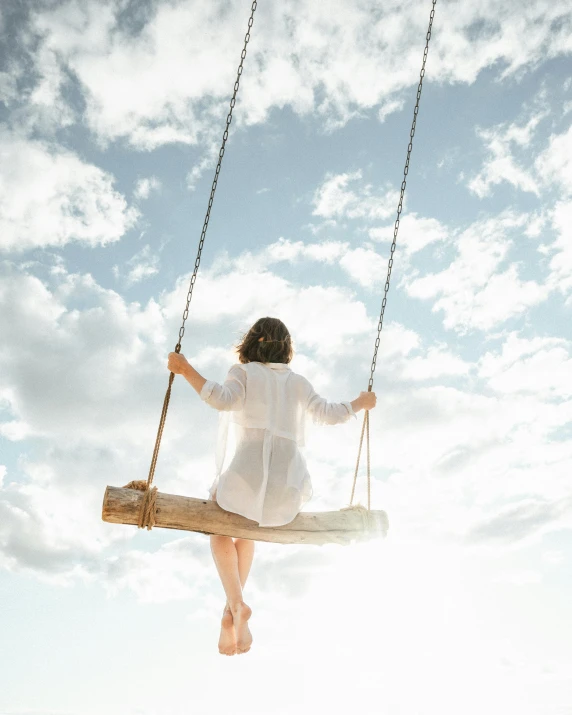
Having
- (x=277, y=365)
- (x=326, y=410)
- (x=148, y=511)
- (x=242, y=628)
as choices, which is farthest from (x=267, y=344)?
(x=242, y=628)

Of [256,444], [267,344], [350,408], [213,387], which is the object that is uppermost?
[267,344]

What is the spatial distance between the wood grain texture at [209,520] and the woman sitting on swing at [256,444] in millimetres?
69

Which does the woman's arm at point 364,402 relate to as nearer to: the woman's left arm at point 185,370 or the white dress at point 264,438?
the white dress at point 264,438

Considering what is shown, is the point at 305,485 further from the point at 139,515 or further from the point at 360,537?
the point at 139,515

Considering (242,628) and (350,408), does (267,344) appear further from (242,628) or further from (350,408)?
(242,628)

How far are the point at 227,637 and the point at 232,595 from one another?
0.25 m

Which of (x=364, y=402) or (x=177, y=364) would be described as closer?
(x=177, y=364)

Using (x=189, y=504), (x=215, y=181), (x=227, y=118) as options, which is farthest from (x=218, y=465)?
(x=227, y=118)

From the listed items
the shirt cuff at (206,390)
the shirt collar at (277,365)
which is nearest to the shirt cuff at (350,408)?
the shirt collar at (277,365)

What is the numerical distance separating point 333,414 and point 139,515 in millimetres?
1458

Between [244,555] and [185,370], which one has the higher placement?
[185,370]

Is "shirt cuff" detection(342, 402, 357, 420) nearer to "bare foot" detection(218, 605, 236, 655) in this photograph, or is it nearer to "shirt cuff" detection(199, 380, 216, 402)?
"shirt cuff" detection(199, 380, 216, 402)

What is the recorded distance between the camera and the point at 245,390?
5258 mm

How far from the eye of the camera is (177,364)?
5.11m
